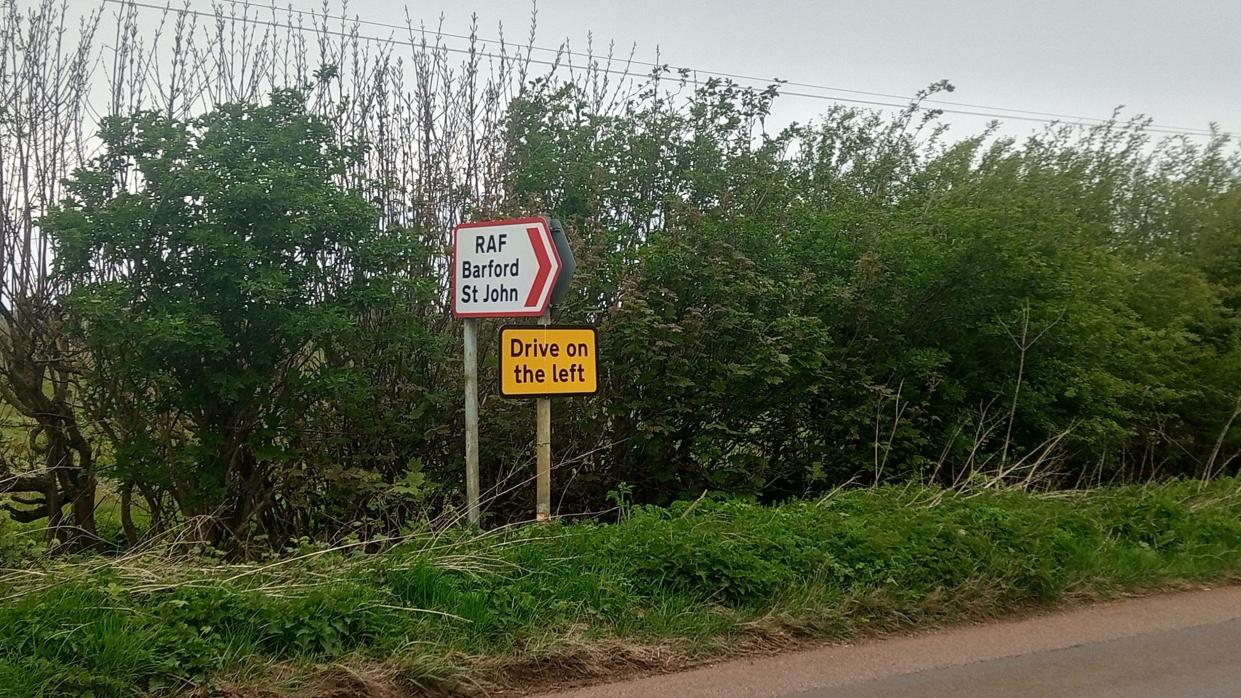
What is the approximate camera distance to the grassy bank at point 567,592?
4.18m

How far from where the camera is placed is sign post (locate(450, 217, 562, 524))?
571 centimetres

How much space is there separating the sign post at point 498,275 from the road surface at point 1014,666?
Answer: 81.4 inches

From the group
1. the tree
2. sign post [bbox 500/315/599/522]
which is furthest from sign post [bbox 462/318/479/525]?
the tree

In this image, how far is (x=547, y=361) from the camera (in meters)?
5.90

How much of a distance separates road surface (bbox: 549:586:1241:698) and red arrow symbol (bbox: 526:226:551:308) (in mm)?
2339

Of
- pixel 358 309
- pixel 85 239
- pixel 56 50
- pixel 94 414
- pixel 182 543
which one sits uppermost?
pixel 56 50

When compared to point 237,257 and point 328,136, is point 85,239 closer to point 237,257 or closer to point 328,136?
point 237,257

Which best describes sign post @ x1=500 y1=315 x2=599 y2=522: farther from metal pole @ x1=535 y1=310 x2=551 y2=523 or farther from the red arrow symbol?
the red arrow symbol

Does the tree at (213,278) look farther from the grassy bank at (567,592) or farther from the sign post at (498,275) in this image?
the grassy bank at (567,592)

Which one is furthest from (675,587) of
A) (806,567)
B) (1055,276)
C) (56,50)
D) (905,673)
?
(56,50)

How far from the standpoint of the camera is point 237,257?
650 cm

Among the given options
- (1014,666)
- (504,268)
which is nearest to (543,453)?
(504,268)

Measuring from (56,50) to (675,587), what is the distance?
7.57 meters

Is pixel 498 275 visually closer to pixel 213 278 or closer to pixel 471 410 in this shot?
pixel 471 410
